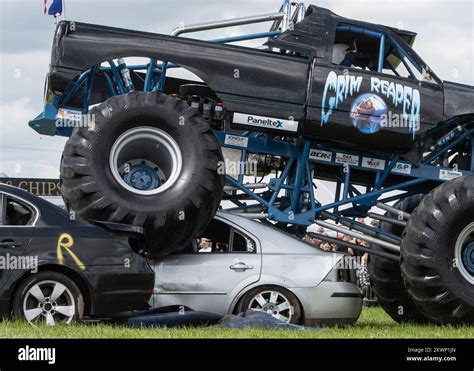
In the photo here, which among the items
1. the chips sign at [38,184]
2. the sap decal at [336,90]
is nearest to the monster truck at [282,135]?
the sap decal at [336,90]

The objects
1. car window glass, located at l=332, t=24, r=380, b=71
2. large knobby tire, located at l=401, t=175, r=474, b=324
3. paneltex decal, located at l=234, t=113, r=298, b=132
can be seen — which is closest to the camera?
large knobby tire, located at l=401, t=175, r=474, b=324

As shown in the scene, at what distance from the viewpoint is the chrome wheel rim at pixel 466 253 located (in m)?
11.5

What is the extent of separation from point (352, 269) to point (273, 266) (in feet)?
3.25

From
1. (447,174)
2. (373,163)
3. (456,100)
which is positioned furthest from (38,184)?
(456,100)

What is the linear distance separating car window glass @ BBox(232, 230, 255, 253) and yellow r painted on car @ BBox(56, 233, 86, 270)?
2.12 m

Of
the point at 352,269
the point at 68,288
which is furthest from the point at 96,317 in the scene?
the point at 352,269

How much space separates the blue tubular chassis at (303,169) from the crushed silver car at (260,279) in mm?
907

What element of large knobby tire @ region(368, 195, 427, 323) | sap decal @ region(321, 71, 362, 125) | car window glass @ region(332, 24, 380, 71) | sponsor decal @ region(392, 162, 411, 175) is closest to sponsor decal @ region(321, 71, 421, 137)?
sap decal @ region(321, 71, 362, 125)

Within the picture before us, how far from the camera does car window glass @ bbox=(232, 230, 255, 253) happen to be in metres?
11.1

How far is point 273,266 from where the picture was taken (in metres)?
11.0

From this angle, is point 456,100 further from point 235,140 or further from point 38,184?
point 38,184

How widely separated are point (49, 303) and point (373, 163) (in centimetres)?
458

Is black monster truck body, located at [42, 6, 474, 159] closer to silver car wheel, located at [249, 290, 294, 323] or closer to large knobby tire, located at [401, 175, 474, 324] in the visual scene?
large knobby tire, located at [401, 175, 474, 324]
